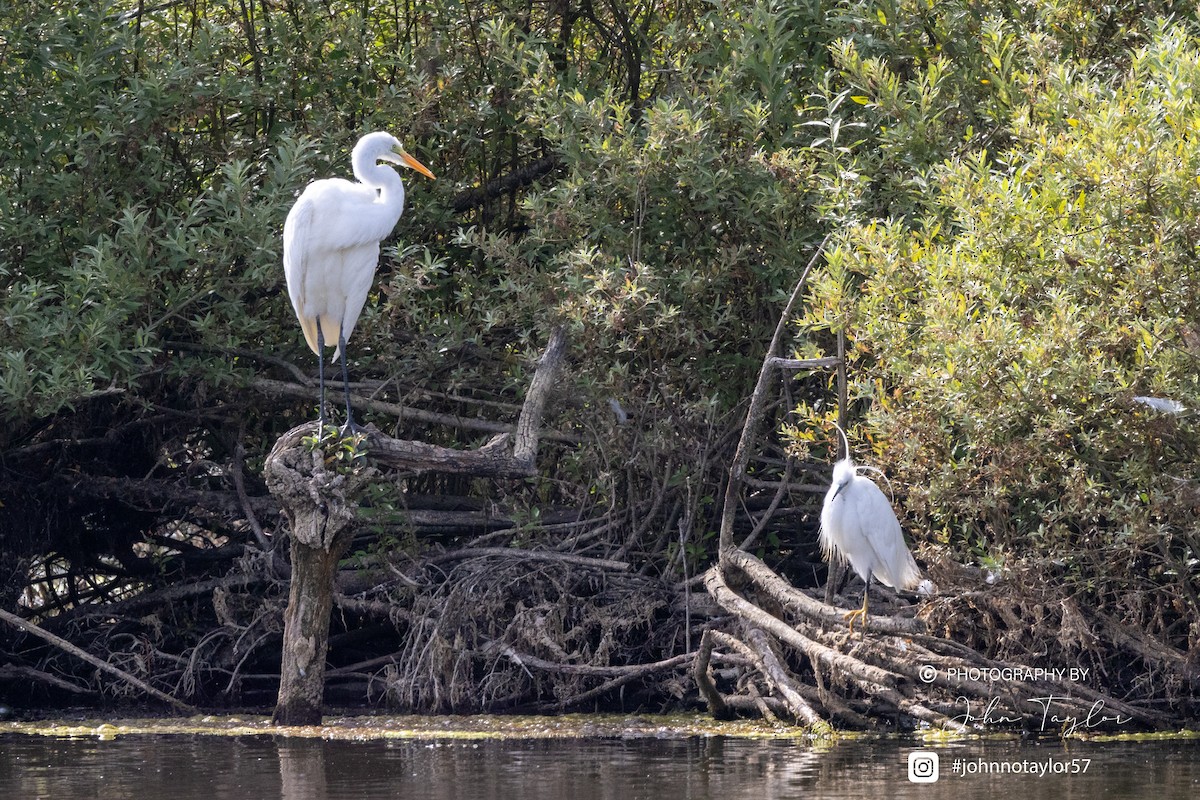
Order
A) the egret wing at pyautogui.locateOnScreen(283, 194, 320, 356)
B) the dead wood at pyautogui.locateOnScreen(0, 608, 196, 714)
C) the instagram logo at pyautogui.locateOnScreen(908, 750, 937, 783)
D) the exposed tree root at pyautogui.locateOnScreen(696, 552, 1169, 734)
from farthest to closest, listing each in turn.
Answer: the dead wood at pyautogui.locateOnScreen(0, 608, 196, 714) < the egret wing at pyautogui.locateOnScreen(283, 194, 320, 356) < the exposed tree root at pyautogui.locateOnScreen(696, 552, 1169, 734) < the instagram logo at pyautogui.locateOnScreen(908, 750, 937, 783)

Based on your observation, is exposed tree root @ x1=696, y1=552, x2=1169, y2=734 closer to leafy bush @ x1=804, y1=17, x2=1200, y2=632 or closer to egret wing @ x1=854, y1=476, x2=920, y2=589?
egret wing @ x1=854, y1=476, x2=920, y2=589

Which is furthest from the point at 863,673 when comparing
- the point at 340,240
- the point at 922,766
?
the point at 340,240

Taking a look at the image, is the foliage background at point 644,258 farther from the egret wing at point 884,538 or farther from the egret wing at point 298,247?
the egret wing at point 298,247

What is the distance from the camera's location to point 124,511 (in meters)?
8.58

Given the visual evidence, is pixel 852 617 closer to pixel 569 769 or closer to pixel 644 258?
pixel 569 769

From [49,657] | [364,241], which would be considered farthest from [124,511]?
[364,241]

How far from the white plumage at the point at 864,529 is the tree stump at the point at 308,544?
207 cm

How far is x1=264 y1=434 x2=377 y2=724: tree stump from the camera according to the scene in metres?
6.07

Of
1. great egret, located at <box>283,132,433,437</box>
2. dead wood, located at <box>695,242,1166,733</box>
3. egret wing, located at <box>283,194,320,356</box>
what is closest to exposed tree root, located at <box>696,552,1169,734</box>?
dead wood, located at <box>695,242,1166,733</box>

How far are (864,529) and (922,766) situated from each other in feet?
3.99

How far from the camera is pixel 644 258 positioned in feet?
24.8

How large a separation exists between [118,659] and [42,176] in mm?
2631

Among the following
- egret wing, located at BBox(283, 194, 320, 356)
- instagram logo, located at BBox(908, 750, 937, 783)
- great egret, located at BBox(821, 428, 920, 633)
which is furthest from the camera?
egret wing, located at BBox(283, 194, 320, 356)

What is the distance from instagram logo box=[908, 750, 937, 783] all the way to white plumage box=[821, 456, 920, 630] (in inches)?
25.5
